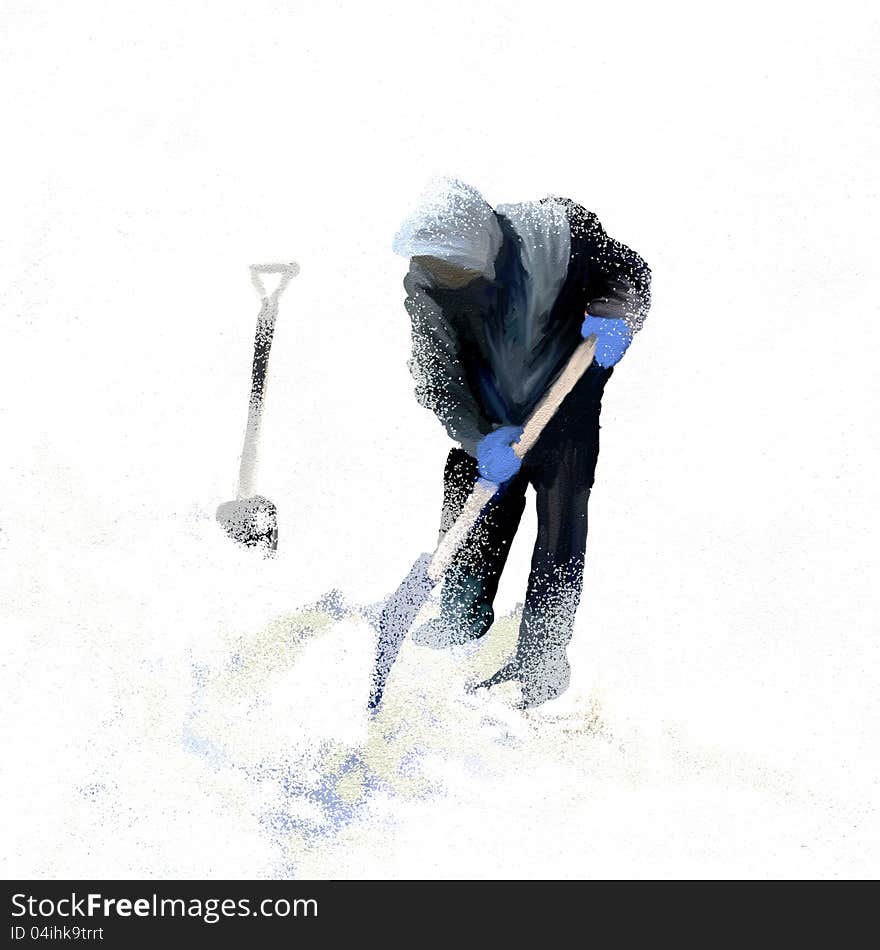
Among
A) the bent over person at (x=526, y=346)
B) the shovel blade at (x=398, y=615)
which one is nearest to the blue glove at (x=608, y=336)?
the bent over person at (x=526, y=346)

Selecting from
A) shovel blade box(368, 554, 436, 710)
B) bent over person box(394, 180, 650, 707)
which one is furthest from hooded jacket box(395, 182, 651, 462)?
shovel blade box(368, 554, 436, 710)

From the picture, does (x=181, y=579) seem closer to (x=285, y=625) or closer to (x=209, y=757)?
(x=285, y=625)

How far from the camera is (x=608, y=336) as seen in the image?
6.59 feet

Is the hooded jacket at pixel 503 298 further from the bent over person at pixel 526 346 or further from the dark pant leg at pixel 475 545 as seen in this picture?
the dark pant leg at pixel 475 545

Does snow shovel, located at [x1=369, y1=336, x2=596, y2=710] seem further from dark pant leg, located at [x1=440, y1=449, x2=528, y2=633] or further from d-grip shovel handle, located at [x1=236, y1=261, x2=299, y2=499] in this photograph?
d-grip shovel handle, located at [x1=236, y1=261, x2=299, y2=499]

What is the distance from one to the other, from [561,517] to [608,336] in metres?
0.36

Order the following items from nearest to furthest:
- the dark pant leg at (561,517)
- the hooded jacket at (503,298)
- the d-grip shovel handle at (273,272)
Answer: the hooded jacket at (503,298)
the dark pant leg at (561,517)
the d-grip shovel handle at (273,272)

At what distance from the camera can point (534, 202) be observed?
6.59 ft

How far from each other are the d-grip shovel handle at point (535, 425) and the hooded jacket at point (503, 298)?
0.9 inches

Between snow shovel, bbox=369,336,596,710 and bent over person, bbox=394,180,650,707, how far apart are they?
24mm

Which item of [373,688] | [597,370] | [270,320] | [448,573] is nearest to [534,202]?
[597,370]

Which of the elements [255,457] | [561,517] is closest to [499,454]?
[561,517]

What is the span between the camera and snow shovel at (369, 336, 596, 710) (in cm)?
204

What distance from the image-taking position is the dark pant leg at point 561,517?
2090mm
